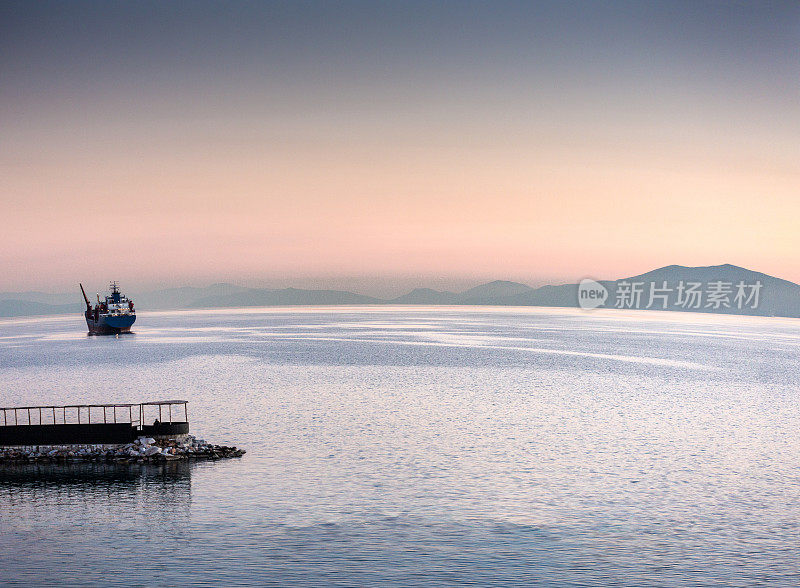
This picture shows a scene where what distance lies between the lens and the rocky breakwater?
129 ft

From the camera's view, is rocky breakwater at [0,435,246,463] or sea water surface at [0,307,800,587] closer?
sea water surface at [0,307,800,587]

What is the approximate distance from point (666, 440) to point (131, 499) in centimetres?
3404

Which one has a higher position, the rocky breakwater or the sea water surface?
the rocky breakwater

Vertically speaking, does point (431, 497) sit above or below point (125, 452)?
below

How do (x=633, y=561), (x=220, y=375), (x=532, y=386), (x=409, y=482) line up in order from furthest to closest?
(x=220, y=375) < (x=532, y=386) < (x=409, y=482) < (x=633, y=561)

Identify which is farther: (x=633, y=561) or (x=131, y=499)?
Answer: (x=131, y=499)

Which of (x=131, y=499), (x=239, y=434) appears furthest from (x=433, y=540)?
(x=239, y=434)

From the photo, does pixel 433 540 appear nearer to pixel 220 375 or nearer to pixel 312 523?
pixel 312 523

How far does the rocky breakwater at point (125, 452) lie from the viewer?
1548 inches

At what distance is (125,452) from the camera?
39750 millimetres

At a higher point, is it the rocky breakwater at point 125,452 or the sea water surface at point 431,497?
the rocky breakwater at point 125,452

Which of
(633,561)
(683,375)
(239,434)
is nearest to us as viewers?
(633,561)

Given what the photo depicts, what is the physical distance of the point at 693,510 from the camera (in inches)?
1180

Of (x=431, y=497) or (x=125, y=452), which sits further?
(x=125, y=452)
